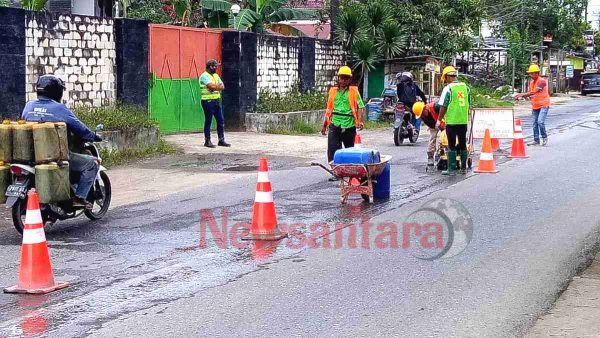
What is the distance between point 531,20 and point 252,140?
41473 millimetres

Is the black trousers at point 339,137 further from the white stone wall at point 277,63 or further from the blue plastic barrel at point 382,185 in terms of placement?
the white stone wall at point 277,63

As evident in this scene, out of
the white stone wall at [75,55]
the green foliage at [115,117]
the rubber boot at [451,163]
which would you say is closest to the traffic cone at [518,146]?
the rubber boot at [451,163]

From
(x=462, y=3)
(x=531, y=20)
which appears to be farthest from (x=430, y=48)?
(x=531, y=20)

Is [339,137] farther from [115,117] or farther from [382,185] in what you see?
[115,117]

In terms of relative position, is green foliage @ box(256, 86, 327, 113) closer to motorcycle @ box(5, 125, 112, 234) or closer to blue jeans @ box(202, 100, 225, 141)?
blue jeans @ box(202, 100, 225, 141)

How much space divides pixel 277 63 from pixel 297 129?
227 cm

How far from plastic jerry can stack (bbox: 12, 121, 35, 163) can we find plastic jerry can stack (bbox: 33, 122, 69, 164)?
0.08m

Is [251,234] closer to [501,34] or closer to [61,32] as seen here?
[61,32]

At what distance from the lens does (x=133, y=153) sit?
1700 centimetres

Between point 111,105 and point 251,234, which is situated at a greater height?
point 111,105

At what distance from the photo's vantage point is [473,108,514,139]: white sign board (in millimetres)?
18141

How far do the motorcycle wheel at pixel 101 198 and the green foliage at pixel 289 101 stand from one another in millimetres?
12655

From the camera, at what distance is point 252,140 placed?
2092 cm

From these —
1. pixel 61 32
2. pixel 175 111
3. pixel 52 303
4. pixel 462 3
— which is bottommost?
pixel 52 303
